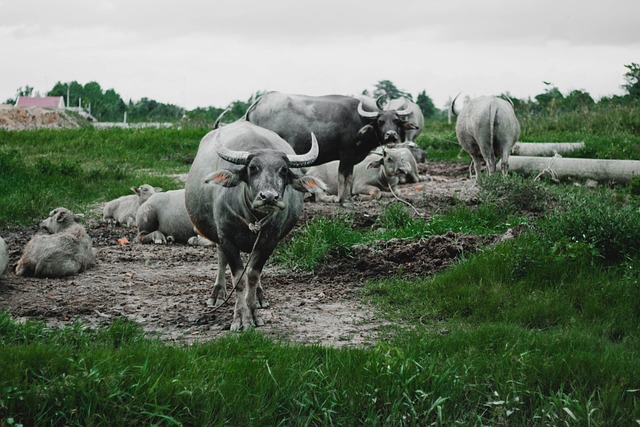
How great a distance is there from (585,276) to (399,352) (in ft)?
8.27

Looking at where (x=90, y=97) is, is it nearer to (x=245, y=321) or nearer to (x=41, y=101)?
(x=41, y=101)

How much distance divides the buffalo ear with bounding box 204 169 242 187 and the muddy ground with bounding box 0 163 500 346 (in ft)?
3.99

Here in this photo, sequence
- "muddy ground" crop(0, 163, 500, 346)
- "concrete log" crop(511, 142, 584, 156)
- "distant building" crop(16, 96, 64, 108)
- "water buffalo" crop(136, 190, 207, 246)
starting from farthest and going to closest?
"distant building" crop(16, 96, 64, 108)
"concrete log" crop(511, 142, 584, 156)
"water buffalo" crop(136, 190, 207, 246)
"muddy ground" crop(0, 163, 500, 346)

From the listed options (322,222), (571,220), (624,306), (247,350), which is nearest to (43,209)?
(322,222)

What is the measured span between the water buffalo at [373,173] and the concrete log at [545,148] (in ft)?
11.2

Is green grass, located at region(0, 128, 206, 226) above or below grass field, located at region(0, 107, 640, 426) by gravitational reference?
above

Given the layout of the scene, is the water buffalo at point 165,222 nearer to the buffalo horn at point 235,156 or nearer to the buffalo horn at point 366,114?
the buffalo horn at point 366,114

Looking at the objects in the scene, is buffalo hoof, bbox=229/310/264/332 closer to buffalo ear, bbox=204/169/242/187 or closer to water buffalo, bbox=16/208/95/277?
buffalo ear, bbox=204/169/242/187

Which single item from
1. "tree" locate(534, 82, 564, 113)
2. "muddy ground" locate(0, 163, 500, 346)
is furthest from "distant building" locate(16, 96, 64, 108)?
"muddy ground" locate(0, 163, 500, 346)

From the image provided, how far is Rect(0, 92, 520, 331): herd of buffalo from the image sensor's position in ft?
18.9

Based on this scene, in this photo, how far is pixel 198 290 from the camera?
7.19 meters

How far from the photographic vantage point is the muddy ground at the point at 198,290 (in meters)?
5.92

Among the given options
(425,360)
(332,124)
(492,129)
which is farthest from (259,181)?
(492,129)

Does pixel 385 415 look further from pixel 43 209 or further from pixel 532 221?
pixel 43 209
